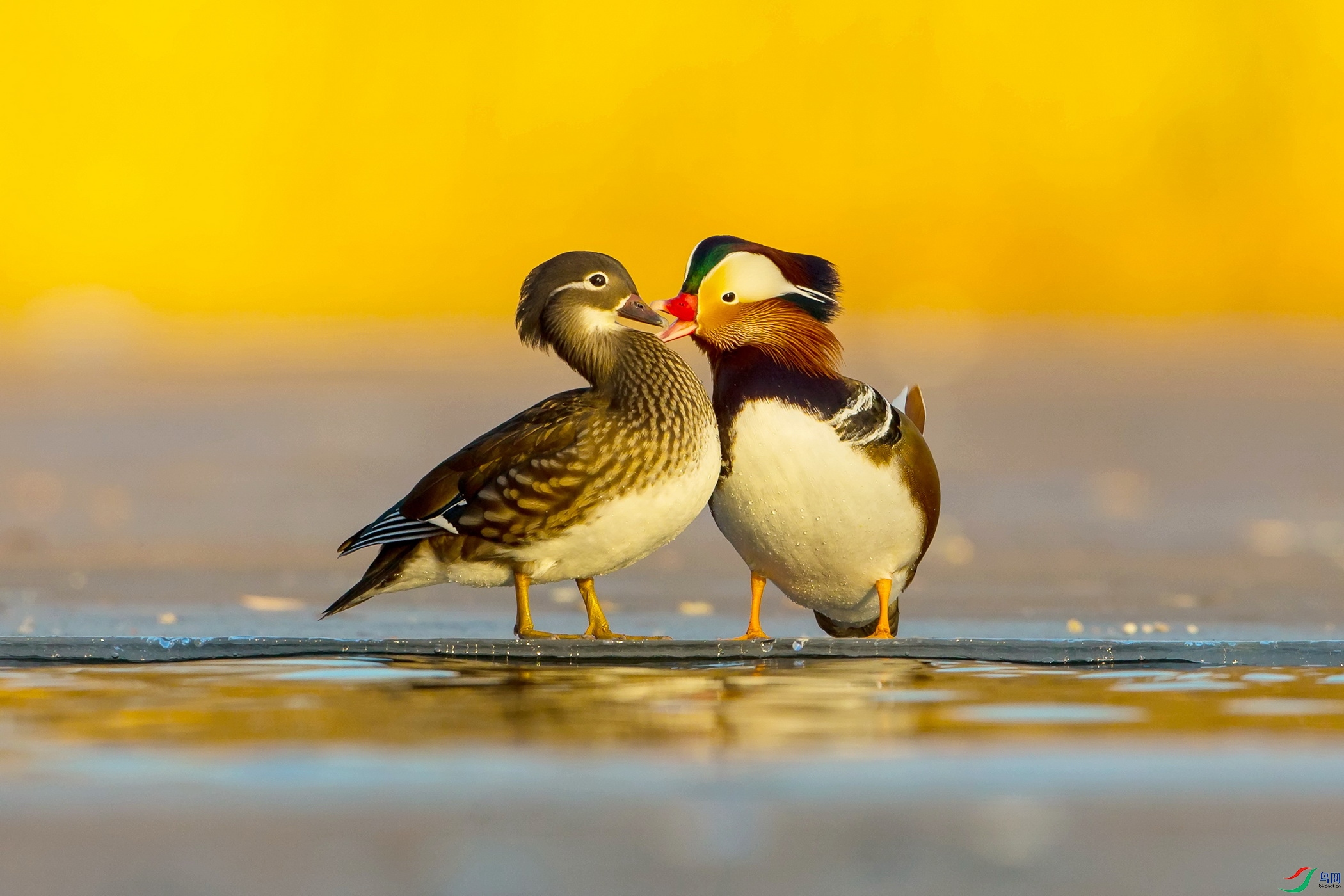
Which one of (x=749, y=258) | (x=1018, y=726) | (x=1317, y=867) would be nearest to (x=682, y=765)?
(x=1018, y=726)

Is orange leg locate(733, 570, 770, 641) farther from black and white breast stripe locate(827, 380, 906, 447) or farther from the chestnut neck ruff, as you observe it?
the chestnut neck ruff

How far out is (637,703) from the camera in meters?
4.40

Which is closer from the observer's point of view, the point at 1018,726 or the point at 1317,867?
the point at 1317,867

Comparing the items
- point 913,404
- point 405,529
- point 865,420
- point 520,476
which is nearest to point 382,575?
point 405,529

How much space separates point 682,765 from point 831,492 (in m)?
2.12

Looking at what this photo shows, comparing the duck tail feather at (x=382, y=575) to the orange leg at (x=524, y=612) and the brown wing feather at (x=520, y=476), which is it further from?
the orange leg at (x=524, y=612)

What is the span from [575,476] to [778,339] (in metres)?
0.82

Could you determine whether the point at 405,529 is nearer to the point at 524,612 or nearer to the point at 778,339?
the point at 524,612

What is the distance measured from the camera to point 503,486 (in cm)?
545

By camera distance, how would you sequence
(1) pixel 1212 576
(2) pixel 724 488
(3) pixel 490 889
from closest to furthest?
(3) pixel 490 889, (2) pixel 724 488, (1) pixel 1212 576

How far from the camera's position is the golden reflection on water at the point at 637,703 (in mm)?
4008

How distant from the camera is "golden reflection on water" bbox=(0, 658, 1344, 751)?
4008mm

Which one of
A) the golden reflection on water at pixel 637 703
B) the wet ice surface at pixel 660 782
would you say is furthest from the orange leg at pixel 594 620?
the wet ice surface at pixel 660 782

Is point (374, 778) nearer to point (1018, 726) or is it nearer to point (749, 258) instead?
point (1018, 726)
